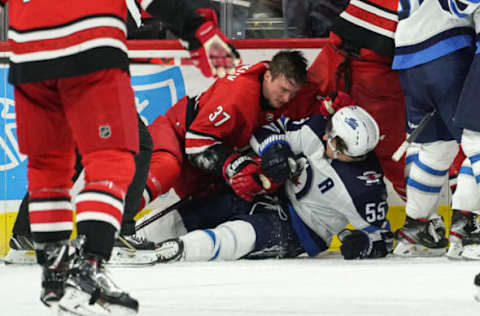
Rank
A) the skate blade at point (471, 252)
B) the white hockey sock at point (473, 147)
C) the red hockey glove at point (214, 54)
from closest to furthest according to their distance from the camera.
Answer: the red hockey glove at point (214, 54) < the white hockey sock at point (473, 147) < the skate blade at point (471, 252)

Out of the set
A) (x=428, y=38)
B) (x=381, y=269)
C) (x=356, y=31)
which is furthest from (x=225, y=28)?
(x=381, y=269)

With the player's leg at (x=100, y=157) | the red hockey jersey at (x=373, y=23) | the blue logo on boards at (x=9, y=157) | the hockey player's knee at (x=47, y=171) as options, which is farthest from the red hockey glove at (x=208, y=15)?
the blue logo on boards at (x=9, y=157)

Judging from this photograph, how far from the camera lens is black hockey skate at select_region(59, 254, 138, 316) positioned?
1.70 m

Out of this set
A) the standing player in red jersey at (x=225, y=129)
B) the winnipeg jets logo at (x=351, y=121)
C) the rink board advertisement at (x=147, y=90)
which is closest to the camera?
the winnipeg jets logo at (x=351, y=121)

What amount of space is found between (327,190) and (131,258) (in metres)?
0.87

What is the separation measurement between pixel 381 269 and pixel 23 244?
55.5 inches

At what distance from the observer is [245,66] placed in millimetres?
3645

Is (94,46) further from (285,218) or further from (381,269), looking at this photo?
(285,218)

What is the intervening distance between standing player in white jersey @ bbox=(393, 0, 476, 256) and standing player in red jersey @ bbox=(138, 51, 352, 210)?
0.42 metres

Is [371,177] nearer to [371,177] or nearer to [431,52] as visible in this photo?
[371,177]

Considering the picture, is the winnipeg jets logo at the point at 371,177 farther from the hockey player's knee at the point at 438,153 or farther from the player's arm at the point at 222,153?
the player's arm at the point at 222,153

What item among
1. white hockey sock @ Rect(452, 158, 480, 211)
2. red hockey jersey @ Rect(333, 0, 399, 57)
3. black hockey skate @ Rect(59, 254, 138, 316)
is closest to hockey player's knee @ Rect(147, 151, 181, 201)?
red hockey jersey @ Rect(333, 0, 399, 57)

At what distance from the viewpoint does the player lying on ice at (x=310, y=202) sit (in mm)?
3318

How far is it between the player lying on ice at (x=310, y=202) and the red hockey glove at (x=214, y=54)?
149 cm
